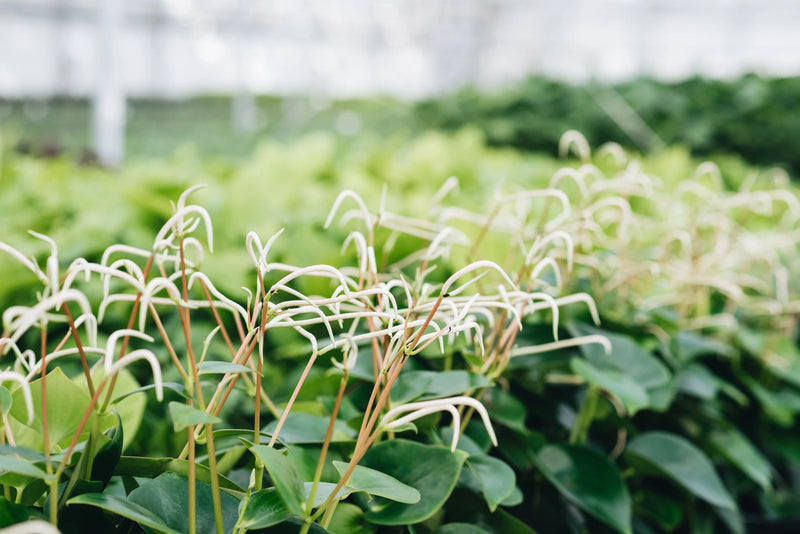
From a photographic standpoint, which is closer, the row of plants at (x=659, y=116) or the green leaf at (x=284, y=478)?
the green leaf at (x=284, y=478)

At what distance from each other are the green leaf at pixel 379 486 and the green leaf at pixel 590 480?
0.32 meters

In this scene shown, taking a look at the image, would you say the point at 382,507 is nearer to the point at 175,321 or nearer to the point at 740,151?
the point at 175,321

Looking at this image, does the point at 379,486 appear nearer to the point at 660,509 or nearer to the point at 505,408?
the point at 505,408

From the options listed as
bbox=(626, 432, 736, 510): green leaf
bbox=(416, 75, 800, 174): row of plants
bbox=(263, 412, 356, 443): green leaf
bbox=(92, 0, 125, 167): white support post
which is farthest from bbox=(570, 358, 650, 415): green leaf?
bbox=(416, 75, 800, 174): row of plants

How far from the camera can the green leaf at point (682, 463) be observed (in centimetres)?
89

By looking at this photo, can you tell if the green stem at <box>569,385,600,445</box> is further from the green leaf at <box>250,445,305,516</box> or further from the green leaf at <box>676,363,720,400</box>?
the green leaf at <box>250,445,305,516</box>

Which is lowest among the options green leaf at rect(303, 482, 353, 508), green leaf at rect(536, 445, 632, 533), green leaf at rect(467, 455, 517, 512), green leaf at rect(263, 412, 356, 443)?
green leaf at rect(536, 445, 632, 533)

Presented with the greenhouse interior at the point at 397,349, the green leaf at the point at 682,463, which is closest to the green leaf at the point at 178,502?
the greenhouse interior at the point at 397,349

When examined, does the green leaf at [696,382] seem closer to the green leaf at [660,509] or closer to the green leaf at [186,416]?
the green leaf at [660,509]

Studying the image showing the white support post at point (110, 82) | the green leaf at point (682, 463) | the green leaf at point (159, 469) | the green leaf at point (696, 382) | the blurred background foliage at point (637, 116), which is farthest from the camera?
the blurred background foliage at point (637, 116)

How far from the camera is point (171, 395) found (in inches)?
37.8

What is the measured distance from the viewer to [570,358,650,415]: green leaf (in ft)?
2.47

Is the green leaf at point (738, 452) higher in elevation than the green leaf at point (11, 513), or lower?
lower

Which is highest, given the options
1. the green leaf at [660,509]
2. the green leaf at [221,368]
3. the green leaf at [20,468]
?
the green leaf at [221,368]
